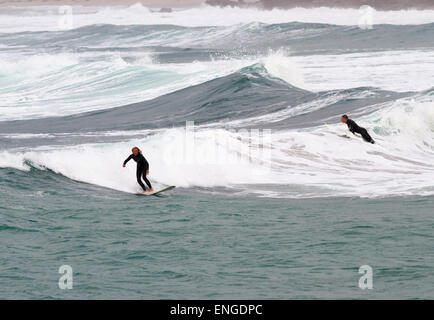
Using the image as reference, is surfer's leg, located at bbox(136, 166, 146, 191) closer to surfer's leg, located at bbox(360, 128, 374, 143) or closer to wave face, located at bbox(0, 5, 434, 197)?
wave face, located at bbox(0, 5, 434, 197)

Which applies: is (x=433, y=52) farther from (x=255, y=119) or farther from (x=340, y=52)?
(x=255, y=119)

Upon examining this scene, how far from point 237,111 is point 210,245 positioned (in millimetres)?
17510

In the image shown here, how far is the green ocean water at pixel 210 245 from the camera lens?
10.5 m

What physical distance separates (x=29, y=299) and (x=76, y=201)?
20.2 ft

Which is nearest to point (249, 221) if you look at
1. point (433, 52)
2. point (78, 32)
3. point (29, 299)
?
point (29, 299)

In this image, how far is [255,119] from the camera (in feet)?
93.1

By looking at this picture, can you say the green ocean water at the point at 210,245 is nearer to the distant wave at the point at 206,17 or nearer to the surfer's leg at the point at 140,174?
the surfer's leg at the point at 140,174

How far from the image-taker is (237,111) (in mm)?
29906

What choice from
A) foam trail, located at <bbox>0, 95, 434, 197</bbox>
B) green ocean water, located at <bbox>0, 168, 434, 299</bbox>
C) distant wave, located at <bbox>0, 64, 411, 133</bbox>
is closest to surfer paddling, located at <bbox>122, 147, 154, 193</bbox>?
foam trail, located at <bbox>0, 95, 434, 197</bbox>

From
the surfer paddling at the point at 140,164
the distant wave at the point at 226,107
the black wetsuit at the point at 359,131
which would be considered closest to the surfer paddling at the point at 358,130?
the black wetsuit at the point at 359,131

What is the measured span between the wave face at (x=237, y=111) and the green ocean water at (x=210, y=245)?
5.50 feet

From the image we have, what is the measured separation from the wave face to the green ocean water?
1.68m

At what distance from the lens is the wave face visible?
1919 cm

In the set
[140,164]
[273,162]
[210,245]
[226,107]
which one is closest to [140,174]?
[140,164]
